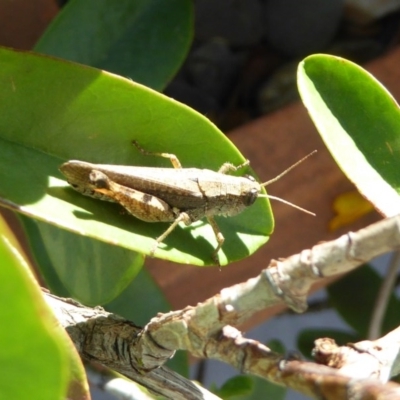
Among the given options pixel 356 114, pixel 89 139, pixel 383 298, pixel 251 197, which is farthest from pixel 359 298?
pixel 89 139

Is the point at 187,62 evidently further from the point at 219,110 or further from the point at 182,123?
the point at 182,123

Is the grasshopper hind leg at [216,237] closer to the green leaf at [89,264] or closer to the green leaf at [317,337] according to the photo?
the green leaf at [89,264]

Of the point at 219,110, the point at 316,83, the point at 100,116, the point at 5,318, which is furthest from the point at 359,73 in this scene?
the point at 219,110

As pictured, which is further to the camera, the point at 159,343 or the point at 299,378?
the point at 159,343

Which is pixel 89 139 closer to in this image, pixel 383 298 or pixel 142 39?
pixel 142 39

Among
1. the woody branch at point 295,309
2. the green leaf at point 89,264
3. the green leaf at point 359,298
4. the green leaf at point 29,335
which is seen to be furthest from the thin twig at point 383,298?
the green leaf at point 29,335

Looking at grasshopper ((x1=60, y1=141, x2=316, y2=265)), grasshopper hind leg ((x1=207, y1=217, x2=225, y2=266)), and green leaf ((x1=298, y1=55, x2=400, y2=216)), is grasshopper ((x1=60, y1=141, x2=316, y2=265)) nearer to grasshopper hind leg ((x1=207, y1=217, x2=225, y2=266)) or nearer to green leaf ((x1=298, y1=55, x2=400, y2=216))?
grasshopper hind leg ((x1=207, y1=217, x2=225, y2=266))
